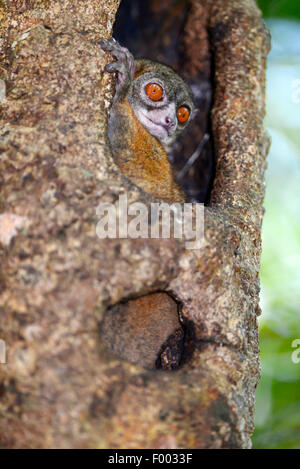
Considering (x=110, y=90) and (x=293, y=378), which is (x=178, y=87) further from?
(x=293, y=378)

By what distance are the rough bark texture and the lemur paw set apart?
0.05 m

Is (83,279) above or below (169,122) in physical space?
below

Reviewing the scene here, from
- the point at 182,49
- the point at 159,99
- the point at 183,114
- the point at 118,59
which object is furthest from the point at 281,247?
the point at 118,59

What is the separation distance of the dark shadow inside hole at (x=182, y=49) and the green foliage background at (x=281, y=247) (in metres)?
0.98

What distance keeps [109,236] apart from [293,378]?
326cm

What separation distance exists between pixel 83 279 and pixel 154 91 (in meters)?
1.98

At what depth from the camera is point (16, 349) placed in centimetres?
177

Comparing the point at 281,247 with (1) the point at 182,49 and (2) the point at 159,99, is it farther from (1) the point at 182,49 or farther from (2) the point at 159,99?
(2) the point at 159,99

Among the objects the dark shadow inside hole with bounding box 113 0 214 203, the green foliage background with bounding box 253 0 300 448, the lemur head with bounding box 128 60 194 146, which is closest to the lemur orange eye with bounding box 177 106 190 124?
the lemur head with bounding box 128 60 194 146

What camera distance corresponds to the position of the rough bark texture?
5.74 feet

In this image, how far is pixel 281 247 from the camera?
17.7ft

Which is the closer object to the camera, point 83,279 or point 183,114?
point 83,279

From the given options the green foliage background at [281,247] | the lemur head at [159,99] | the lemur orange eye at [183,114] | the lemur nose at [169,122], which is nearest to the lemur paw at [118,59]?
the lemur head at [159,99]

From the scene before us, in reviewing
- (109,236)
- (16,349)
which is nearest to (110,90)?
(109,236)
